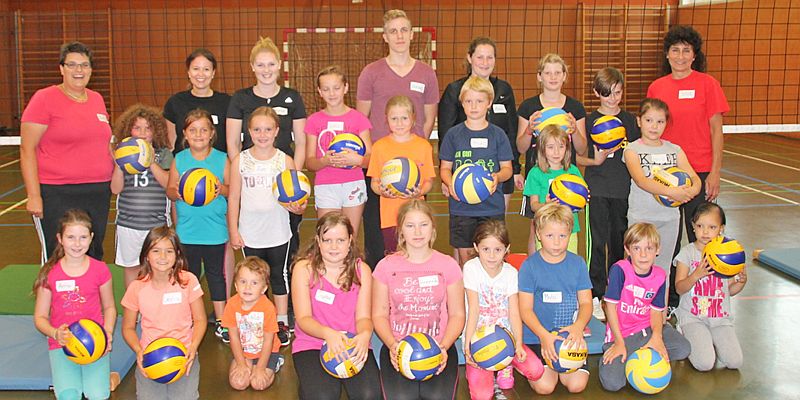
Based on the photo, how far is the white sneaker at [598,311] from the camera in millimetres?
4906

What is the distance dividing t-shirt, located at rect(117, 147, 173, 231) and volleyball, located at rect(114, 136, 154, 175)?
23 centimetres

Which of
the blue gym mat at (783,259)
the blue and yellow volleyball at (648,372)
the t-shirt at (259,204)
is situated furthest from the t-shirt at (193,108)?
the blue gym mat at (783,259)

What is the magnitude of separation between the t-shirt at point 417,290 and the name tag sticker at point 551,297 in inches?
20.8

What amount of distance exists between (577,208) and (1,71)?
15192 millimetres

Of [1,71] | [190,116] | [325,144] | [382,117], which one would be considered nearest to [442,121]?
[382,117]

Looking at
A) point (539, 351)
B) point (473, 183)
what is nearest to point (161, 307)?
point (473, 183)

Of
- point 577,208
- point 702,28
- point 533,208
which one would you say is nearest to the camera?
point 577,208

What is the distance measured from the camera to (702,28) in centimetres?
1583

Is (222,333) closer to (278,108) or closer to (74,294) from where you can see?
(74,294)

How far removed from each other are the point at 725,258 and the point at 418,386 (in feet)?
6.20

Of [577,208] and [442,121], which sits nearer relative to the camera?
[577,208]

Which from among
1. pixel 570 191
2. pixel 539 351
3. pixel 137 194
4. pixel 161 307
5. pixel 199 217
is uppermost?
pixel 570 191

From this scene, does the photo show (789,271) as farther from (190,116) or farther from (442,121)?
(190,116)

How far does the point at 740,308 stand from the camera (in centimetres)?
516
